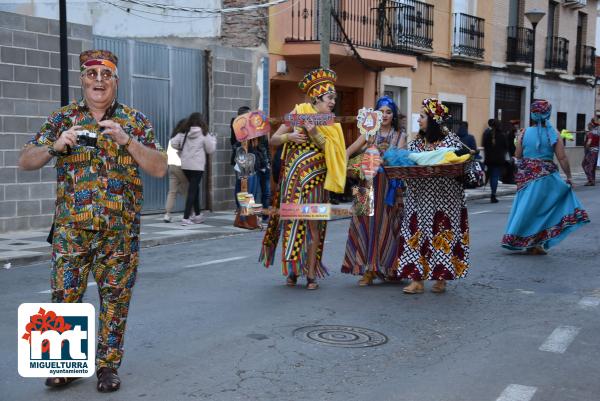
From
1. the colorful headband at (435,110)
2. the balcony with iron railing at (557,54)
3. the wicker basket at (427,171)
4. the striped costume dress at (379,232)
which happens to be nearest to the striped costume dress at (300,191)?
the striped costume dress at (379,232)

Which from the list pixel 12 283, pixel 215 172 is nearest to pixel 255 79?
pixel 215 172

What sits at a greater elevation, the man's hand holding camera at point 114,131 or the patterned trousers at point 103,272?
the man's hand holding camera at point 114,131

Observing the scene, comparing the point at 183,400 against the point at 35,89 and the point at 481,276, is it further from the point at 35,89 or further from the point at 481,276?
the point at 35,89

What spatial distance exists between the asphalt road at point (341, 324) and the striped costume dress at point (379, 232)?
0.69ft

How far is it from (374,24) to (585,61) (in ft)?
54.2

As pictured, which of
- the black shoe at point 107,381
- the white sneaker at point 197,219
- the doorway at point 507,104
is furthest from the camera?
the doorway at point 507,104

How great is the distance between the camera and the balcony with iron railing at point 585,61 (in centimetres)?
3328

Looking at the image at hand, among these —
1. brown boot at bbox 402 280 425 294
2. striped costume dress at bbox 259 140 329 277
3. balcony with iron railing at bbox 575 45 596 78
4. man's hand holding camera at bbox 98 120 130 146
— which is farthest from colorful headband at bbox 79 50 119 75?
balcony with iron railing at bbox 575 45 596 78

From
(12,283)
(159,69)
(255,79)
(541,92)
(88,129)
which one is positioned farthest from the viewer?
(541,92)

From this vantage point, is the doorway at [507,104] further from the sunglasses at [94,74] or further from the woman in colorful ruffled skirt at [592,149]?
the sunglasses at [94,74]

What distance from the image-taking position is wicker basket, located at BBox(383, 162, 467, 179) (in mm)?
6910

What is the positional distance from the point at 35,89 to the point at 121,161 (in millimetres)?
8253

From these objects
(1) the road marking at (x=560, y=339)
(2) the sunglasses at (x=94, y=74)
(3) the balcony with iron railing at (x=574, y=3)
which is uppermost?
(3) the balcony with iron railing at (x=574, y=3)

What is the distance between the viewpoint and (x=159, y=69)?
1459 cm
